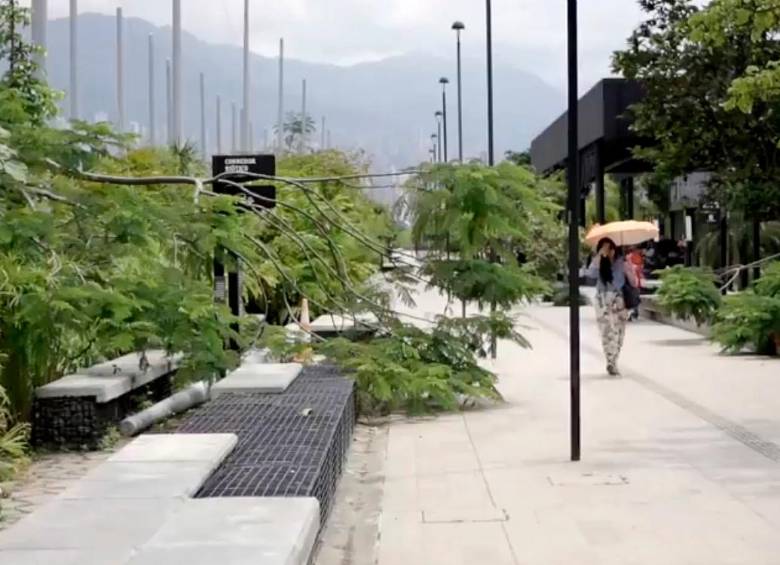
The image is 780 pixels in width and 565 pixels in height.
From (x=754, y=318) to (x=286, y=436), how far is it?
11.7 metres

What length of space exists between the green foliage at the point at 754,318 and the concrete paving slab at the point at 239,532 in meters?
13.5

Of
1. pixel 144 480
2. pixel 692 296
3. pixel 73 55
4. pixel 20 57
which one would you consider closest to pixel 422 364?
pixel 144 480

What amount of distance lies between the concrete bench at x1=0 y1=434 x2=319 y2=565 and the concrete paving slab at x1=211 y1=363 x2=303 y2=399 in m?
3.80

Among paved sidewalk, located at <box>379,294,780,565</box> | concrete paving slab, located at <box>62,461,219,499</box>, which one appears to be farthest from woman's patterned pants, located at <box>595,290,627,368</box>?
concrete paving slab, located at <box>62,461,219,499</box>

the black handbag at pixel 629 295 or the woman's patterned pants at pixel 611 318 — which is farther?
the black handbag at pixel 629 295

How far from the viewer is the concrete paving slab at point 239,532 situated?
500cm

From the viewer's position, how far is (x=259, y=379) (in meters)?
11.3

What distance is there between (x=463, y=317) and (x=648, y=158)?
54.5 ft

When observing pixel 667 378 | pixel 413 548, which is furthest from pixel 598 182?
pixel 413 548

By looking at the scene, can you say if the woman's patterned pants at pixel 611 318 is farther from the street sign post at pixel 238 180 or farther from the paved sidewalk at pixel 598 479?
the street sign post at pixel 238 180

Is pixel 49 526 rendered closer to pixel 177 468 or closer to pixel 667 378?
pixel 177 468

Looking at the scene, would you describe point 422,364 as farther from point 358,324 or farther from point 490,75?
point 490,75

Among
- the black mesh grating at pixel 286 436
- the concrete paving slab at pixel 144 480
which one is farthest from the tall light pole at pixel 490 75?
the concrete paving slab at pixel 144 480

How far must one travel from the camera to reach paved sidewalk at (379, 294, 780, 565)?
22.8 ft
